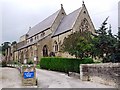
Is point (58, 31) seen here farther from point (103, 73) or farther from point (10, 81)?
point (103, 73)

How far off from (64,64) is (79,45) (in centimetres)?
351

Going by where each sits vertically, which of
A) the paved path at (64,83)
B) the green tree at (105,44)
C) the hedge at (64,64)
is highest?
the green tree at (105,44)

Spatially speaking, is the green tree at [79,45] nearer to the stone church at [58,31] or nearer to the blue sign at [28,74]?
the stone church at [58,31]

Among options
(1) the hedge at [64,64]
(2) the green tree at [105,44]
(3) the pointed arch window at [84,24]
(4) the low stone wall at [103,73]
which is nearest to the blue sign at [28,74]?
(4) the low stone wall at [103,73]

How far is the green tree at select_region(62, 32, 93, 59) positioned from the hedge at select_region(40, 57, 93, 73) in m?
1.46

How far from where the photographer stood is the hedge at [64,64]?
31.3 meters

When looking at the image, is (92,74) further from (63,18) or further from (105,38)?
(63,18)

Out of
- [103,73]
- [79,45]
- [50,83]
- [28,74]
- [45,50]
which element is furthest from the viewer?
[45,50]

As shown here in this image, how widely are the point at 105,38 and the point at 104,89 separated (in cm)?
831

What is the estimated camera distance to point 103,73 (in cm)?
2088

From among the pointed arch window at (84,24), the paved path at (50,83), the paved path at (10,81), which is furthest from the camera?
the pointed arch window at (84,24)

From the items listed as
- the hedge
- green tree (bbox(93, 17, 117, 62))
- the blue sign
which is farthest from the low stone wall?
the blue sign

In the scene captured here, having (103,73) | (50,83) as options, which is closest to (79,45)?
(103,73)

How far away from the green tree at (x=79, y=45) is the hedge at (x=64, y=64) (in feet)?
4.77
